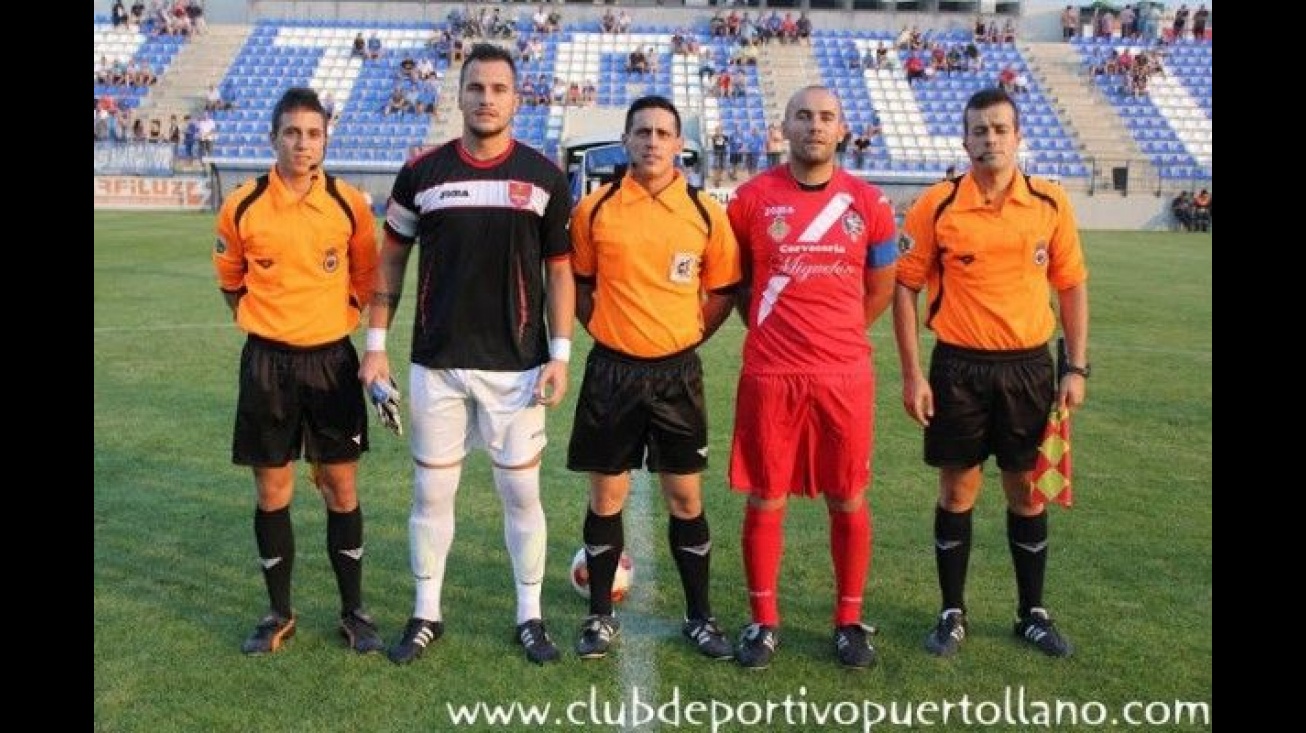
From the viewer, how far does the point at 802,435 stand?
4.50 metres

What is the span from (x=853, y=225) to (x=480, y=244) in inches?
54.7

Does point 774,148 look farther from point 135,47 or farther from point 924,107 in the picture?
point 135,47

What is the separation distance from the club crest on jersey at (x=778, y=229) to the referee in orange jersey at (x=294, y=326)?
1.58 meters

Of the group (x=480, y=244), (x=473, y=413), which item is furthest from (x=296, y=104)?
(x=473, y=413)

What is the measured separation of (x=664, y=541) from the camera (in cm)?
587

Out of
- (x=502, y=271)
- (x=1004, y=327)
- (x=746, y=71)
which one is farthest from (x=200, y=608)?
(x=746, y=71)

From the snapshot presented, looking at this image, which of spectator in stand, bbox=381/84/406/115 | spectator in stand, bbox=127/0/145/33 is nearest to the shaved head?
spectator in stand, bbox=381/84/406/115

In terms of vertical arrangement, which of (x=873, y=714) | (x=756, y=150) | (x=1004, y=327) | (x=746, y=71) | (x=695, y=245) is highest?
(x=746, y=71)

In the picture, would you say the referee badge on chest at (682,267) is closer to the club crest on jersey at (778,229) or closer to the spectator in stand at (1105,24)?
the club crest on jersey at (778,229)

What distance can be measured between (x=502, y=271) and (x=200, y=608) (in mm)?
2023

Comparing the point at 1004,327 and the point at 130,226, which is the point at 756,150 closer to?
the point at 130,226

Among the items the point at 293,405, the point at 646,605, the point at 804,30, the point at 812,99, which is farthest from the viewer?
the point at 804,30

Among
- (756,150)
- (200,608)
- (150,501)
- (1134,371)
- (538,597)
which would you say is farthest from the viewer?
(756,150)

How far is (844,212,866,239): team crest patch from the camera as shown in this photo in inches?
173
